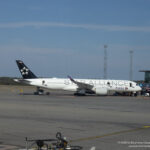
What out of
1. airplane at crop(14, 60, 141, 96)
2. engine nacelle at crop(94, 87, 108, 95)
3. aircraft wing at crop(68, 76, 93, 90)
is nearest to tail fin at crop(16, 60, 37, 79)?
airplane at crop(14, 60, 141, 96)

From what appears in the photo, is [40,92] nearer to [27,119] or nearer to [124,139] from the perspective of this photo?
[27,119]

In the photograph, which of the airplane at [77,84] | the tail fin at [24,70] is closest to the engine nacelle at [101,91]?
the airplane at [77,84]

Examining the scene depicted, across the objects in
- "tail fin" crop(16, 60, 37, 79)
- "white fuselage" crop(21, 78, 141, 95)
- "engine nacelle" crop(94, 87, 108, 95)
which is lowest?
"engine nacelle" crop(94, 87, 108, 95)

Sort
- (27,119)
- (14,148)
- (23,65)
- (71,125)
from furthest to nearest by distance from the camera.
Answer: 1. (23,65)
2. (27,119)
3. (71,125)
4. (14,148)

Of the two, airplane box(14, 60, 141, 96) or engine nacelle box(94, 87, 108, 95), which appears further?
airplane box(14, 60, 141, 96)

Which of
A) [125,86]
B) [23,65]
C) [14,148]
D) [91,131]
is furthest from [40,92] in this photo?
[14,148]

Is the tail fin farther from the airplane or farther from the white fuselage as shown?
the white fuselage

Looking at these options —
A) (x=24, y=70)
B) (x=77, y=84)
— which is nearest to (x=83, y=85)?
(x=77, y=84)

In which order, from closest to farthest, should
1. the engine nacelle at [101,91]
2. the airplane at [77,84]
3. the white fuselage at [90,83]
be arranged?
the engine nacelle at [101,91] → the airplane at [77,84] → the white fuselage at [90,83]

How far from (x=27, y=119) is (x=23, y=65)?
33.7m

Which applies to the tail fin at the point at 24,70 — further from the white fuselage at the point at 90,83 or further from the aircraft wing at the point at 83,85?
the aircraft wing at the point at 83,85

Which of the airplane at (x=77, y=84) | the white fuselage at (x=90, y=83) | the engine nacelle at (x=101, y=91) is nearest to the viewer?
the engine nacelle at (x=101, y=91)

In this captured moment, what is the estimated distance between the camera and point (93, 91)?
51062mm

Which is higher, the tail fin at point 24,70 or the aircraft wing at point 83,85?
the tail fin at point 24,70
